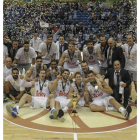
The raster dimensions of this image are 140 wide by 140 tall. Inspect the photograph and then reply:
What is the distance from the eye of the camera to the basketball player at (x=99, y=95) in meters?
4.32

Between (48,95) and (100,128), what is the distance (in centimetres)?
149

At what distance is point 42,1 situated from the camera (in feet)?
58.9

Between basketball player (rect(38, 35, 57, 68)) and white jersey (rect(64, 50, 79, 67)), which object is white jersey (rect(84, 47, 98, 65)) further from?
basketball player (rect(38, 35, 57, 68))

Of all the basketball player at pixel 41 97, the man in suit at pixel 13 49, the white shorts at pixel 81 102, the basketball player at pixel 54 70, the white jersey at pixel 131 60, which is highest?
the man in suit at pixel 13 49

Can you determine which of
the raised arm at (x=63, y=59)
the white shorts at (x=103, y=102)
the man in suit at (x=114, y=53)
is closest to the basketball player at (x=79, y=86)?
the white shorts at (x=103, y=102)

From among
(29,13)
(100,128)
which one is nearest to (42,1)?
(29,13)

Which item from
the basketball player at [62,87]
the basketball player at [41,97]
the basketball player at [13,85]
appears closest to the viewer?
the basketball player at [41,97]

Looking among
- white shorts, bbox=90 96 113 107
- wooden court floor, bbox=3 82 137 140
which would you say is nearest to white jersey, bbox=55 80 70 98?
white shorts, bbox=90 96 113 107

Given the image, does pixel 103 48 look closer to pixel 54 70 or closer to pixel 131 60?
pixel 131 60

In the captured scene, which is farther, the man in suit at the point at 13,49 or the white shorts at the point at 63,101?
the man in suit at the point at 13,49

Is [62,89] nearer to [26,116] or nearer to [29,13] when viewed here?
[26,116]

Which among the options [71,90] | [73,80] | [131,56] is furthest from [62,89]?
[131,56]

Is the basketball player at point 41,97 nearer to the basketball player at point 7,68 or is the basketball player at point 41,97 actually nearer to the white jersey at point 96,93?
the basketball player at point 7,68

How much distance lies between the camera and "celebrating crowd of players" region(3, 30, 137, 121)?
4348 mm
